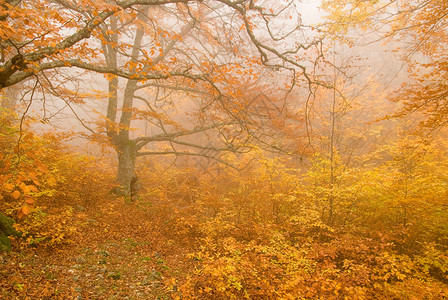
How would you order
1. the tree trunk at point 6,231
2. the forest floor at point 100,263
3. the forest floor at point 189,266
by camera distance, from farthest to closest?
1. the tree trunk at point 6,231
2. the forest floor at point 189,266
3. the forest floor at point 100,263

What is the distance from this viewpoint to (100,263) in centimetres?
500

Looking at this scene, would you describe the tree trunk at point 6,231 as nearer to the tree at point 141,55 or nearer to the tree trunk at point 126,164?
the tree at point 141,55

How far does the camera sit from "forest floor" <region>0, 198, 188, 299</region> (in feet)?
12.5

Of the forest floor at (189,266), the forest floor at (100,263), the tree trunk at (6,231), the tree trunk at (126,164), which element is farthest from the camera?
the tree trunk at (126,164)

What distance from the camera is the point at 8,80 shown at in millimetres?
3773

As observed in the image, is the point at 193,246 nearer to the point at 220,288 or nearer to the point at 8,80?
the point at 220,288

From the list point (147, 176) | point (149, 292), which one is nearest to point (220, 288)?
point (149, 292)

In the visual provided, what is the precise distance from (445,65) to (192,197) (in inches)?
322

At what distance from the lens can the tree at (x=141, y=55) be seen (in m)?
3.80

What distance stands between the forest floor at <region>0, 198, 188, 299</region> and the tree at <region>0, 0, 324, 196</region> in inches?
112

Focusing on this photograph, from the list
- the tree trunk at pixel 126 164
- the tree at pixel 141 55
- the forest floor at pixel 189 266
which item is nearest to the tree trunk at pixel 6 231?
the forest floor at pixel 189 266

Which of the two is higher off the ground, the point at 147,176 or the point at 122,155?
the point at 122,155

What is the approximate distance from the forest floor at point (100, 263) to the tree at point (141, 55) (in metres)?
2.84

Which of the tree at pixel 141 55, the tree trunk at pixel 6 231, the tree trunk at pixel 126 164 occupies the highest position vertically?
the tree at pixel 141 55
